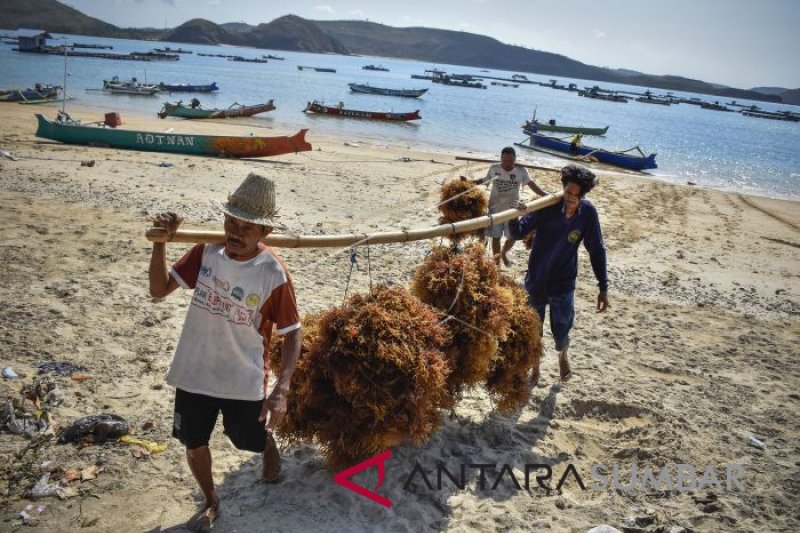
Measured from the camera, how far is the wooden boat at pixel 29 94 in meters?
26.8

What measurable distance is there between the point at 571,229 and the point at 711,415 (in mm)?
2192

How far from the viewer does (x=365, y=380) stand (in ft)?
9.78

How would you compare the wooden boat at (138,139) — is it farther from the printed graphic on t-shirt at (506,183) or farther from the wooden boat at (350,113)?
the wooden boat at (350,113)

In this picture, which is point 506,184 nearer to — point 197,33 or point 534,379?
A: point 534,379

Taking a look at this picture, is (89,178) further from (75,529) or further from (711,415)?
(711,415)

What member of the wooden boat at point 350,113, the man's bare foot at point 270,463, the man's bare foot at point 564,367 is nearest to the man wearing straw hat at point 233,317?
the man's bare foot at point 270,463

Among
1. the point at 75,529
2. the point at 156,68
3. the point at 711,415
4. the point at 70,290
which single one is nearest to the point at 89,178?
the point at 70,290

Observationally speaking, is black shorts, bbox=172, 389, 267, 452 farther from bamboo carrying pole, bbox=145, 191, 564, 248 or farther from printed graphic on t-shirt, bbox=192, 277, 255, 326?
bamboo carrying pole, bbox=145, 191, 564, 248

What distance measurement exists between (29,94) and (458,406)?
32.9 meters

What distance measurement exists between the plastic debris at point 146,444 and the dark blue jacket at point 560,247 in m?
3.36

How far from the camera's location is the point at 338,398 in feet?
10.1


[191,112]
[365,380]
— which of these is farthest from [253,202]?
[191,112]

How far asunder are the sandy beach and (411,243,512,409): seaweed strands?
735 millimetres

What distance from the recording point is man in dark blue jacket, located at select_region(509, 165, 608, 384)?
4.52m
